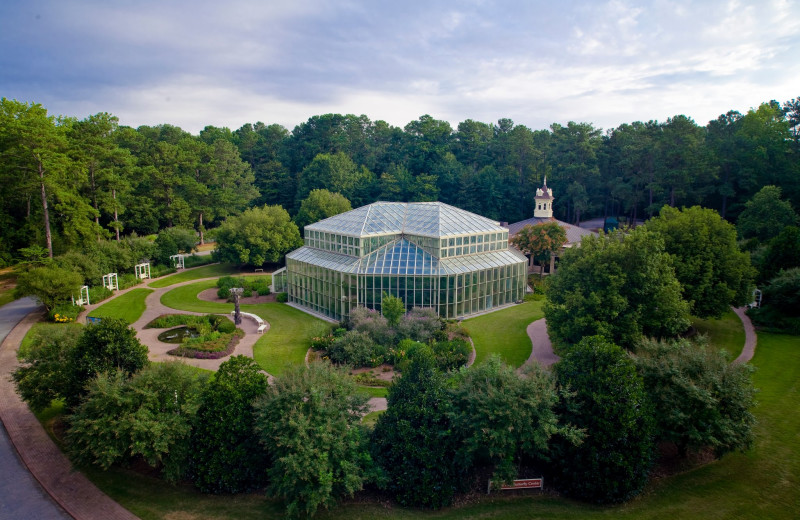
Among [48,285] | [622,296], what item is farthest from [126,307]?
[622,296]

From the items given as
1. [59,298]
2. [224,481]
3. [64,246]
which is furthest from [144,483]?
[64,246]

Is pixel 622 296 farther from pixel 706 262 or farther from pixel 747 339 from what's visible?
pixel 747 339

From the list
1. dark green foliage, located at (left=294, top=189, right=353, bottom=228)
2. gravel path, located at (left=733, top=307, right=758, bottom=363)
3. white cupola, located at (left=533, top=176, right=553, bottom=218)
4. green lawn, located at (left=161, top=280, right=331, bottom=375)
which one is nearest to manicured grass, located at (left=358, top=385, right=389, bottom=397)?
green lawn, located at (left=161, top=280, right=331, bottom=375)

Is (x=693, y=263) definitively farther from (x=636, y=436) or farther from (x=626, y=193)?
(x=626, y=193)

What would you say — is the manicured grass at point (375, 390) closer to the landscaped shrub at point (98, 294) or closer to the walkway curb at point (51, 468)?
the walkway curb at point (51, 468)

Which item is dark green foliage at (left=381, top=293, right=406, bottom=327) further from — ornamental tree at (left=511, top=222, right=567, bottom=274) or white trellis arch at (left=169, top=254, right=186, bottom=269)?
white trellis arch at (left=169, top=254, right=186, bottom=269)

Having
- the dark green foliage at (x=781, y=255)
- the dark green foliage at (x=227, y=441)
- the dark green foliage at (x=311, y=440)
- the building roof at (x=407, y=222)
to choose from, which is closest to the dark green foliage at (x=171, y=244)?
the building roof at (x=407, y=222)
